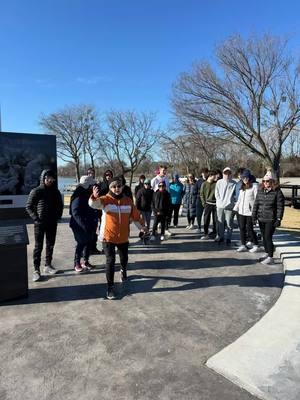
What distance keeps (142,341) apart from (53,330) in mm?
999

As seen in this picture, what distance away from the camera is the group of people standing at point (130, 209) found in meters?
5.26

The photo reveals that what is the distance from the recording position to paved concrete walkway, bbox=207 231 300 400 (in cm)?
300

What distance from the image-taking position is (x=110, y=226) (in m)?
5.20

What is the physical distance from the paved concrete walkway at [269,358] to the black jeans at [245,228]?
10.6 ft

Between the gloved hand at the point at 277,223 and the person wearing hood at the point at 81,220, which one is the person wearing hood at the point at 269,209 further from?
the person wearing hood at the point at 81,220

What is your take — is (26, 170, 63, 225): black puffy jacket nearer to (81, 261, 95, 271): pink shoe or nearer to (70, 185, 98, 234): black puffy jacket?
(70, 185, 98, 234): black puffy jacket

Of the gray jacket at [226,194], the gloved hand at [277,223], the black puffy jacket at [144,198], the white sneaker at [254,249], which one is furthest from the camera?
the black puffy jacket at [144,198]

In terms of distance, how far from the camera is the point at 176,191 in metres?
10.6

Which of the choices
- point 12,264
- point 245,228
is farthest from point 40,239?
point 245,228

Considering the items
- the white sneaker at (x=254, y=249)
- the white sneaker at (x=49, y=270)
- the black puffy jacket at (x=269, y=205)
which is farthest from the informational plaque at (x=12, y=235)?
the white sneaker at (x=254, y=249)

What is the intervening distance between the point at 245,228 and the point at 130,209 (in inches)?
139

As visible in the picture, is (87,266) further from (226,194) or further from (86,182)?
(226,194)

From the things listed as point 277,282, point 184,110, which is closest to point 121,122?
point 184,110

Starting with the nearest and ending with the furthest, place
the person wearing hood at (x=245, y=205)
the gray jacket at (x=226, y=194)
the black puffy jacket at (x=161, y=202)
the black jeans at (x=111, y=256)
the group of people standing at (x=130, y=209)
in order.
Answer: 1. the black jeans at (x=111, y=256)
2. the group of people standing at (x=130, y=209)
3. the person wearing hood at (x=245, y=205)
4. the gray jacket at (x=226, y=194)
5. the black puffy jacket at (x=161, y=202)
